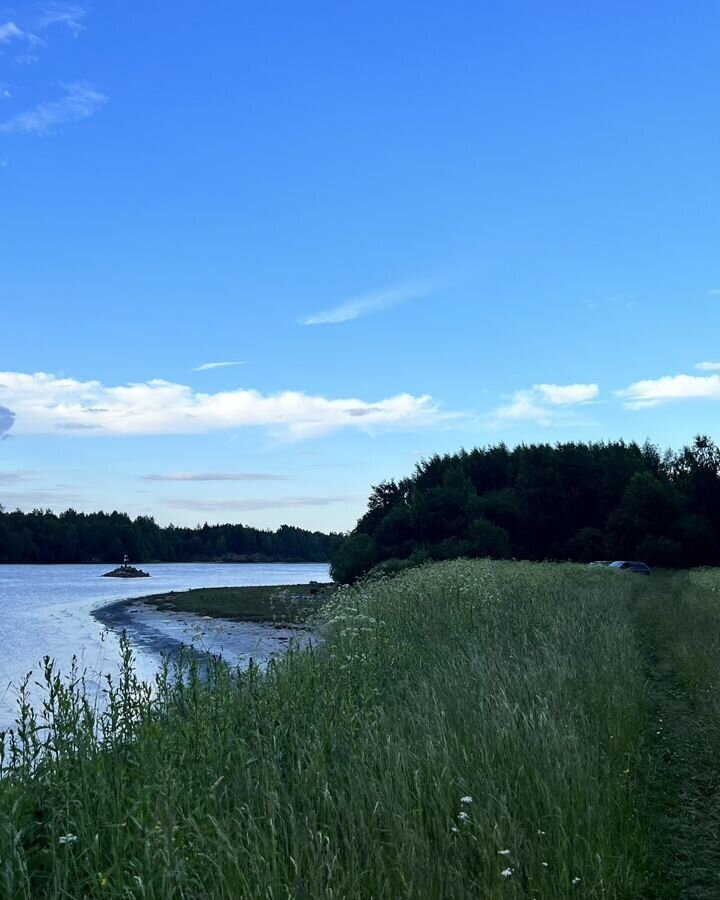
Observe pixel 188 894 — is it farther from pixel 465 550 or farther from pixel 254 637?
pixel 465 550

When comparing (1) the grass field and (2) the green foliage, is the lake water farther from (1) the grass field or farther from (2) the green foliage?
(2) the green foliage

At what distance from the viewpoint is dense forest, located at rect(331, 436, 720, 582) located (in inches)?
2436

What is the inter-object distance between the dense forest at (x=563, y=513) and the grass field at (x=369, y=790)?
53.8m

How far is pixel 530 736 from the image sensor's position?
6215mm

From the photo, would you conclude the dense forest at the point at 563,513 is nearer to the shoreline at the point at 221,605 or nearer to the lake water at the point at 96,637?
the shoreline at the point at 221,605

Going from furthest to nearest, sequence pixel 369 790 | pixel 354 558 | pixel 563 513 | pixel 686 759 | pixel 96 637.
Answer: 1. pixel 354 558
2. pixel 563 513
3. pixel 96 637
4. pixel 686 759
5. pixel 369 790

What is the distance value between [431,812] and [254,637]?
3044 centimetres

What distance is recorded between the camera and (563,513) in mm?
71188

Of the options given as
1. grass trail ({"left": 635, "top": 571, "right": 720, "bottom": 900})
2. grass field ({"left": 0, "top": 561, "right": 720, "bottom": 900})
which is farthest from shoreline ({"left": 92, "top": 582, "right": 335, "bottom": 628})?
grass field ({"left": 0, "top": 561, "right": 720, "bottom": 900})

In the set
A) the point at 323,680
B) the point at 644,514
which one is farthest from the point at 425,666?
the point at 644,514

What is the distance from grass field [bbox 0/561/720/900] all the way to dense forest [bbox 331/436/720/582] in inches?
2120

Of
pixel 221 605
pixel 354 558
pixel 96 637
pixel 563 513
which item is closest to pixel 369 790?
pixel 96 637

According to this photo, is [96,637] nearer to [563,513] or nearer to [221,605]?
[221,605]

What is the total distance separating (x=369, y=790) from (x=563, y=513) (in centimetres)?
6851
